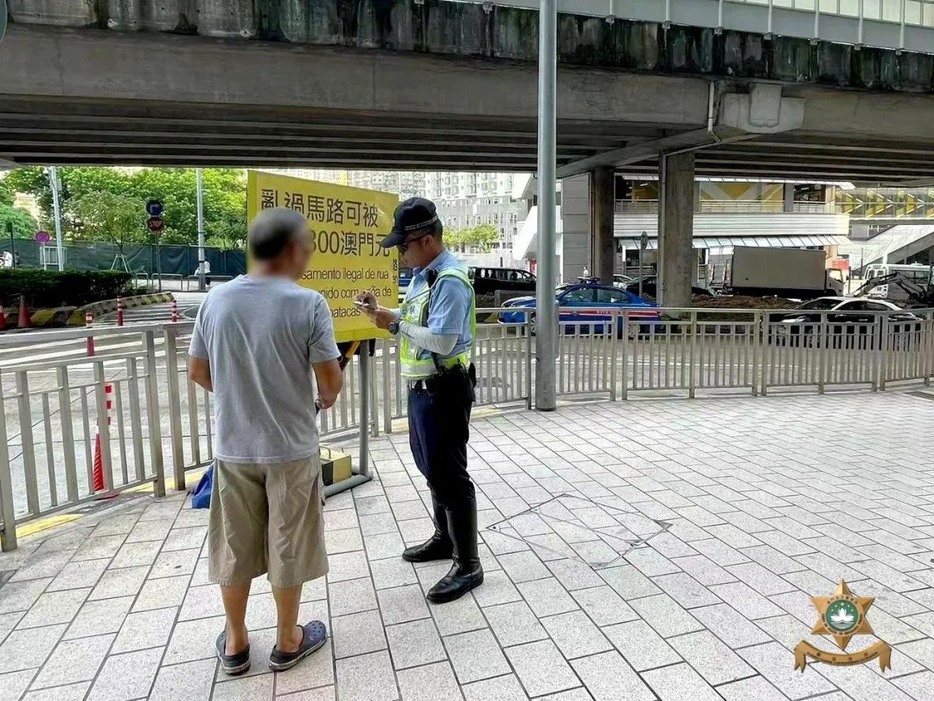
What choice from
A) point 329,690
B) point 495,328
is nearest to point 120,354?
point 329,690

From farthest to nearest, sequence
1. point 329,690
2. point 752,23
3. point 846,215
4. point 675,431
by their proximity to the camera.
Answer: point 846,215, point 752,23, point 675,431, point 329,690

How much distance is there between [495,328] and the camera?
704 centimetres

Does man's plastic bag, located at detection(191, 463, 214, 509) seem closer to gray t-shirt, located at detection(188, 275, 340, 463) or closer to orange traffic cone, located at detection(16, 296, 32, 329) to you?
gray t-shirt, located at detection(188, 275, 340, 463)

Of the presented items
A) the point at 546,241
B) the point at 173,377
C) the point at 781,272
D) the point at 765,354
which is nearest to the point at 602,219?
the point at 781,272

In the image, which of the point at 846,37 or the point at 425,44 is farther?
the point at 846,37

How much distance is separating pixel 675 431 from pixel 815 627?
3678 millimetres

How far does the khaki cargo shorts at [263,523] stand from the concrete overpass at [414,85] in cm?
1094

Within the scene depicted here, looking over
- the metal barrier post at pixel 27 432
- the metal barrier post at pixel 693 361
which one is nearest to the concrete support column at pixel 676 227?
the metal barrier post at pixel 693 361

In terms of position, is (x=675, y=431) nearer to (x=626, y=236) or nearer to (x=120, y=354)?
(x=120, y=354)

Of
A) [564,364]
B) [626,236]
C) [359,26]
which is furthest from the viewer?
[626,236]

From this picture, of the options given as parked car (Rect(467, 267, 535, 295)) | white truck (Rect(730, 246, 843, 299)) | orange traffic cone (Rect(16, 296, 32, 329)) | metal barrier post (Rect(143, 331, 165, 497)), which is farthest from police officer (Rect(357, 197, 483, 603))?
white truck (Rect(730, 246, 843, 299))

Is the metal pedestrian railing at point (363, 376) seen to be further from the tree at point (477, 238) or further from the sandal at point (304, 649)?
the tree at point (477, 238)

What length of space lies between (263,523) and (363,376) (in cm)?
217

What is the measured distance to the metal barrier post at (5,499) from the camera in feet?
11.5
